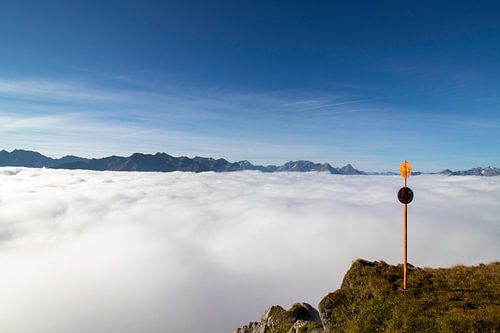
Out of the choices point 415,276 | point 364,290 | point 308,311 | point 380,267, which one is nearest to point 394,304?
point 364,290

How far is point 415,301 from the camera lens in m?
19.5

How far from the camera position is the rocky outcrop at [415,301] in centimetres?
1681

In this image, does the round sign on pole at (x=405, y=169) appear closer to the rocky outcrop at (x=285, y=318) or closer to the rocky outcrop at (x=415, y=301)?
the rocky outcrop at (x=415, y=301)

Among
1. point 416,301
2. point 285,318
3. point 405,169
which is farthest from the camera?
point 285,318

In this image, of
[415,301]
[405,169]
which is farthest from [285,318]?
[405,169]

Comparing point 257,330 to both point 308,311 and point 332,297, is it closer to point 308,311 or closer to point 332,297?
point 308,311

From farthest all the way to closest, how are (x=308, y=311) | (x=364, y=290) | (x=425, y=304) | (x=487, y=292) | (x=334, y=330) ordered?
(x=308, y=311), (x=364, y=290), (x=334, y=330), (x=487, y=292), (x=425, y=304)

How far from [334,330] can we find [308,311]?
24917mm

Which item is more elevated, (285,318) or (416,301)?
(416,301)

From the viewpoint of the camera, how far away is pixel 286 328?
40406mm

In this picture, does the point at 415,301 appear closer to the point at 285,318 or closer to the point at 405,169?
the point at 405,169

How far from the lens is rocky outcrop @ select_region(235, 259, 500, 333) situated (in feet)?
55.2

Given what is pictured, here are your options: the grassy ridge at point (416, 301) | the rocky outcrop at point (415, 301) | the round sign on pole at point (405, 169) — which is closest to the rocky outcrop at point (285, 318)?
the rocky outcrop at point (415, 301)

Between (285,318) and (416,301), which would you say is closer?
(416,301)
